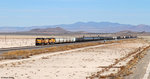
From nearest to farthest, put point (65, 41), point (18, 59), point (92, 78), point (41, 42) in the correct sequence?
point (92, 78)
point (18, 59)
point (41, 42)
point (65, 41)

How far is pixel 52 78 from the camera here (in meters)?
22.1

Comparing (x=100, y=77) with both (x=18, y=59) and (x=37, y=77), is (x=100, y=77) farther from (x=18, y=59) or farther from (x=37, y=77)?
(x=18, y=59)

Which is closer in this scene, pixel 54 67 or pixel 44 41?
pixel 54 67

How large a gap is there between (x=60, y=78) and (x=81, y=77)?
154 centimetres

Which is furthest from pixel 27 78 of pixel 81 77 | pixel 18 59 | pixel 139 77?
pixel 18 59

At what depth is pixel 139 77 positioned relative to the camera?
70.5ft

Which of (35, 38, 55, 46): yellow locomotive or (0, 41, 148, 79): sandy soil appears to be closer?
(0, 41, 148, 79): sandy soil

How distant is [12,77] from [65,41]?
7869 cm

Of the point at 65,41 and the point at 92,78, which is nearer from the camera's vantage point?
the point at 92,78

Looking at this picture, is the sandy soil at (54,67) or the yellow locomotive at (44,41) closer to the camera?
the sandy soil at (54,67)

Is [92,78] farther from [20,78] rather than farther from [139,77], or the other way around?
[20,78]

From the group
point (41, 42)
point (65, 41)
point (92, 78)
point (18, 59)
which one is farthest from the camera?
point (65, 41)

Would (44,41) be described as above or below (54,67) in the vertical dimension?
above

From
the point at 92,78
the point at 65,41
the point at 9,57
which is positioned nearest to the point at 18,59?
the point at 9,57
